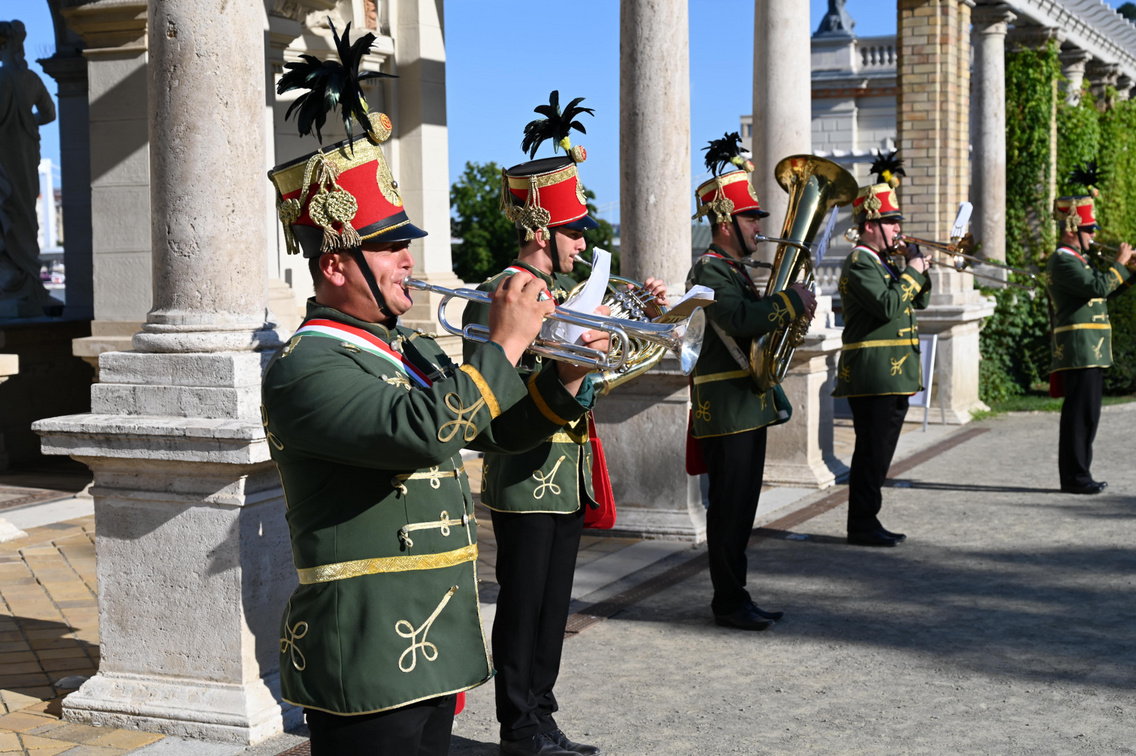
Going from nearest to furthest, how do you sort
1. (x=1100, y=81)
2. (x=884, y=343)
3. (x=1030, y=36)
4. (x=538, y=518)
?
(x=538, y=518)
(x=884, y=343)
(x=1030, y=36)
(x=1100, y=81)

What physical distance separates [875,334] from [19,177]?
7.23 metres

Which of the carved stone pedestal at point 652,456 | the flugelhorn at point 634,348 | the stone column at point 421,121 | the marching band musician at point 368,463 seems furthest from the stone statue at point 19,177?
the marching band musician at point 368,463

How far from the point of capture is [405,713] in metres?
2.64

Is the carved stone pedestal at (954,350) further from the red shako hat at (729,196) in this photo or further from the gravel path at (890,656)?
the red shako hat at (729,196)

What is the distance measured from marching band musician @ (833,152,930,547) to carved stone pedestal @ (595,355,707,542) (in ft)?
3.12

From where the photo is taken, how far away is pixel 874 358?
739 cm

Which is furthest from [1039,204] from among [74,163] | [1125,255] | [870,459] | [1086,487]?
[74,163]

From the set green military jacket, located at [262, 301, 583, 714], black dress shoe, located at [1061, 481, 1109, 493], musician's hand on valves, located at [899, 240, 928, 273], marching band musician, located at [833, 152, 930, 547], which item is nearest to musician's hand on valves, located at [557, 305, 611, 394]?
green military jacket, located at [262, 301, 583, 714]

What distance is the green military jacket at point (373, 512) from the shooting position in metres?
2.50

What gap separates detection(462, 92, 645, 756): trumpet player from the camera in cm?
420

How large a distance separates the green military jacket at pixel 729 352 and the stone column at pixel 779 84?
10.9ft

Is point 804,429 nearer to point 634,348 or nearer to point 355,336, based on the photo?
point 634,348

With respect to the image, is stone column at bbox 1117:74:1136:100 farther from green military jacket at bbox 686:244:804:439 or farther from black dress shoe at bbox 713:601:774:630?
black dress shoe at bbox 713:601:774:630

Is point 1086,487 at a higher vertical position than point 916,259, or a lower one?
lower
